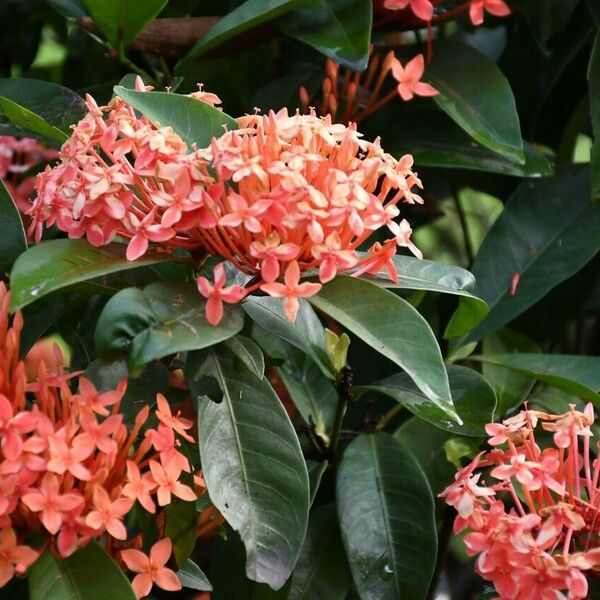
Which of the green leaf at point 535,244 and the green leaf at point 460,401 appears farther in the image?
the green leaf at point 535,244

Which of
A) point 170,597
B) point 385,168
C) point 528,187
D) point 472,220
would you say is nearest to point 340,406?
point 385,168

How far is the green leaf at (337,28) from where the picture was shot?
108 cm

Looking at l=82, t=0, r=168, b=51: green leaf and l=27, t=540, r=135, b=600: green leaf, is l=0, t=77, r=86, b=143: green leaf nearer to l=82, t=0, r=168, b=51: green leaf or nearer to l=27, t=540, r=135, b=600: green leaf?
l=82, t=0, r=168, b=51: green leaf

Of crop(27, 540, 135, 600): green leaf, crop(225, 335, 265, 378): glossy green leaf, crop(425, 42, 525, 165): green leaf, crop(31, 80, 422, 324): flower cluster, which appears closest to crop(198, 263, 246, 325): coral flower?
crop(31, 80, 422, 324): flower cluster

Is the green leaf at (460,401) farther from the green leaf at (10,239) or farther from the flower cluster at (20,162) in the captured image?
the flower cluster at (20,162)

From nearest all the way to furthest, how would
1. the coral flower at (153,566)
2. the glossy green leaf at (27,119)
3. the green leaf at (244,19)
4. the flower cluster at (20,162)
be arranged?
1. the coral flower at (153,566)
2. the glossy green leaf at (27,119)
3. the green leaf at (244,19)
4. the flower cluster at (20,162)

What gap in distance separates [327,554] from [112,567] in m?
0.30

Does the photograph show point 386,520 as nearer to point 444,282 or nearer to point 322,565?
point 322,565

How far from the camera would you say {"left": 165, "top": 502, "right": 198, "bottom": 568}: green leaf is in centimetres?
88

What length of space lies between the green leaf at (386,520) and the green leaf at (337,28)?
400 millimetres

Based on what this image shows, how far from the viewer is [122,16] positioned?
1107mm

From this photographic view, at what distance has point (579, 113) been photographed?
142 centimetres

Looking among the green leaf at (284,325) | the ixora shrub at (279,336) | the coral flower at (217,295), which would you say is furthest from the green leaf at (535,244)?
the coral flower at (217,295)

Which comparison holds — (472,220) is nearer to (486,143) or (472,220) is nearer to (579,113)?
(579,113)
